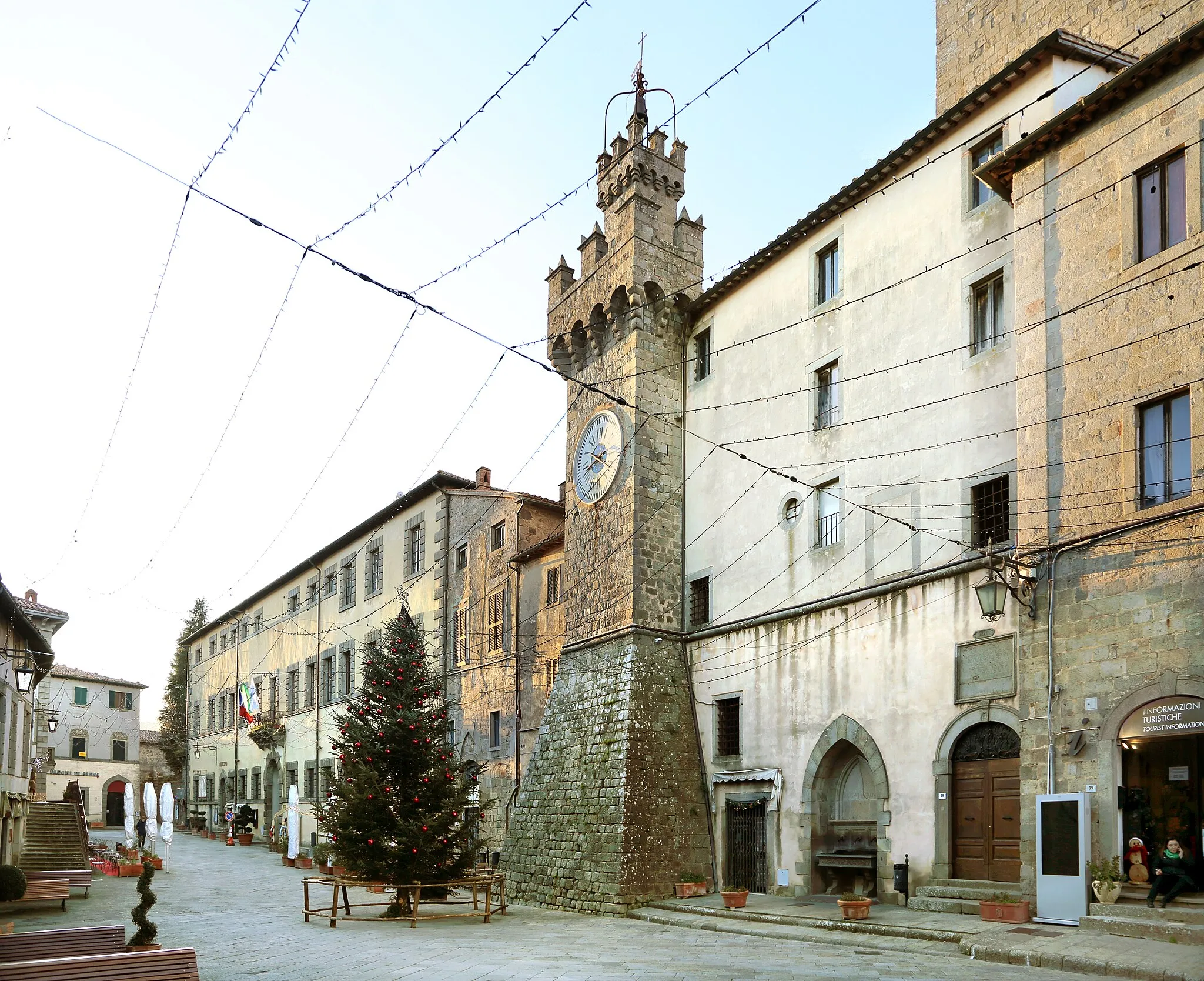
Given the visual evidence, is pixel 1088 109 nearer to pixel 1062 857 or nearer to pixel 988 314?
pixel 988 314

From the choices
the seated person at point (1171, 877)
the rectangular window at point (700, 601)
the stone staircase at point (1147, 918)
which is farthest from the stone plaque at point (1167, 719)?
the rectangular window at point (700, 601)

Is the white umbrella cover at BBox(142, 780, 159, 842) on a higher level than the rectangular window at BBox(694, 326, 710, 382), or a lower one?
lower

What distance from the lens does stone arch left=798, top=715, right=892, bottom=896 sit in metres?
19.1

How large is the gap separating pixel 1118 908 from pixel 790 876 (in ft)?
24.9

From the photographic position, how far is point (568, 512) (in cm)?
2631

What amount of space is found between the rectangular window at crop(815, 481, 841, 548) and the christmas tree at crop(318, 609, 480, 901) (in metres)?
7.22

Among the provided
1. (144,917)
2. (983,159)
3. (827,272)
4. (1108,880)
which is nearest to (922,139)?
(983,159)

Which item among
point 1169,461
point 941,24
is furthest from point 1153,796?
point 941,24

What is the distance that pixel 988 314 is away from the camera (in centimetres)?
1770

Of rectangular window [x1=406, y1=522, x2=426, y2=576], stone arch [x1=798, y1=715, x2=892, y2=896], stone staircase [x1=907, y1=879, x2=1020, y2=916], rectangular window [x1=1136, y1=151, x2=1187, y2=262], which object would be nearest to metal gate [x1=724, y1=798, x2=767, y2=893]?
stone arch [x1=798, y1=715, x2=892, y2=896]

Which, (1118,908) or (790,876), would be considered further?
(790,876)

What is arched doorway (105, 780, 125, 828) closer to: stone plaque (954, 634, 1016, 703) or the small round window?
the small round window

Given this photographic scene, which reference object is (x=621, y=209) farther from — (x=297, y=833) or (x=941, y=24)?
(x=297, y=833)

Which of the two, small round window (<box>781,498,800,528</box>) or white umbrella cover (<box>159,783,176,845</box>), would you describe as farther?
white umbrella cover (<box>159,783,176,845</box>)
